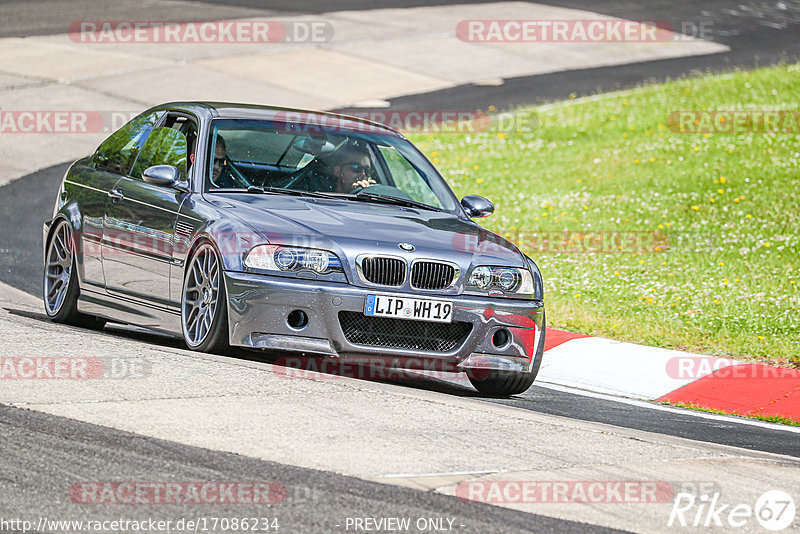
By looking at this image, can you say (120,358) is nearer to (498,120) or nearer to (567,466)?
(567,466)

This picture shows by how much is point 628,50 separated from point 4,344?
2399 cm

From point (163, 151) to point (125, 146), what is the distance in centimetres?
57

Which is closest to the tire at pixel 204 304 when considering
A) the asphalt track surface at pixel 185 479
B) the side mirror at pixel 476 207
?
the asphalt track surface at pixel 185 479

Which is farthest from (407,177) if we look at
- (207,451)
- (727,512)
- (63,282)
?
(727,512)

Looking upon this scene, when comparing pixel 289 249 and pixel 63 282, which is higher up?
pixel 289 249

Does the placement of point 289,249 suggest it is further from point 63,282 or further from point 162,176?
point 63,282

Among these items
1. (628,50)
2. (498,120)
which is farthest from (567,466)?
(628,50)

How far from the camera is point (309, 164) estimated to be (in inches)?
344

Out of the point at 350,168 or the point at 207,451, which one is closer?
the point at 207,451

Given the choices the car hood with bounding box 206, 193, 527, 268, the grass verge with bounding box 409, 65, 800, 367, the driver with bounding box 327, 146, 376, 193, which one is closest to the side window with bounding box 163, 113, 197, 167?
the car hood with bounding box 206, 193, 527, 268

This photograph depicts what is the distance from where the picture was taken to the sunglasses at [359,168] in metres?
8.89

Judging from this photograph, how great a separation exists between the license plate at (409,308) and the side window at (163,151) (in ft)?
6.46

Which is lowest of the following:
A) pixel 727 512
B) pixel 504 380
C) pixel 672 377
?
pixel 672 377

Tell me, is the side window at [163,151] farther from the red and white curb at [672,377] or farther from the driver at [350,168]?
the red and white curb at [672,377]
